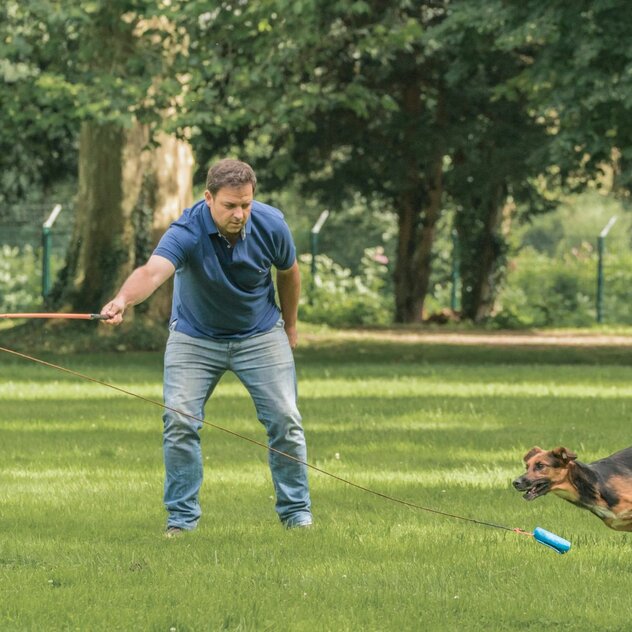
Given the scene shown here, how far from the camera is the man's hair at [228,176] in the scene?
23.2ft

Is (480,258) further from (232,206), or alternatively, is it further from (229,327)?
(232,206)

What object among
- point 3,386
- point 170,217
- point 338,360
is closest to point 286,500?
point 3,386

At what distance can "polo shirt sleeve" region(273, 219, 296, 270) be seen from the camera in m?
7.44

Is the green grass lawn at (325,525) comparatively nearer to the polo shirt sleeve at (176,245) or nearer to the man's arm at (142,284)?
the man's arm at (142,284)

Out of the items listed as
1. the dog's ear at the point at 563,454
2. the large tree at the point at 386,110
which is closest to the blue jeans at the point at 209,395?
the dog's ear at the point at 563,454

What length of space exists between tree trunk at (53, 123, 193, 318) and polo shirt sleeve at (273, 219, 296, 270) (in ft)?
45.8

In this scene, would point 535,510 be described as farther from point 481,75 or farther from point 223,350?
point 481,75

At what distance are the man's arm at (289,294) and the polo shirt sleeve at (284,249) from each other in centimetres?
5

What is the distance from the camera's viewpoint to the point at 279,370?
25.2 ft

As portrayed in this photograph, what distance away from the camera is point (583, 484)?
6824 millimetres

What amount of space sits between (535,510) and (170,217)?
14.2 m

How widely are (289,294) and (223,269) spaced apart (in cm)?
54

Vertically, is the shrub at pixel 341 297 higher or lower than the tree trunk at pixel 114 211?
lower

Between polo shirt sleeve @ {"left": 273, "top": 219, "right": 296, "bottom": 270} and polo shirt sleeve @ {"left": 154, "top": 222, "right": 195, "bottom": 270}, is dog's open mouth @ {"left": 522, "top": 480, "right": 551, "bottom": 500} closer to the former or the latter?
polo shirt sleeve @ {"left": 273, "top": 219, "right": 296, "bottom": 270}
